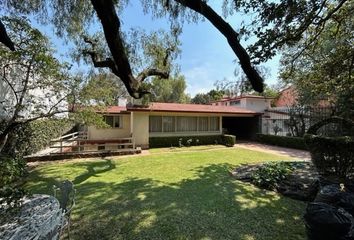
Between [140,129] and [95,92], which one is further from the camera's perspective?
[140,129]

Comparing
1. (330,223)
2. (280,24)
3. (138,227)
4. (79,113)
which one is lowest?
(138,227)

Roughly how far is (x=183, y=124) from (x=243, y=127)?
790 centimetres

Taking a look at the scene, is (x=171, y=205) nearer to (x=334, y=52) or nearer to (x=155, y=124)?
(x=334, y=52)

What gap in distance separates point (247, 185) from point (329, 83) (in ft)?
21.9

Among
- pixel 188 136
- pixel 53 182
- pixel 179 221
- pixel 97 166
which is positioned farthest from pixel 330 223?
pixel 188 136

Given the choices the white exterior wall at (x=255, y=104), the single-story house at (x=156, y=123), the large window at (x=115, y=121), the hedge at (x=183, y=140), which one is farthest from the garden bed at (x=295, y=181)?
the white exterior wall at (x=255, y=104)

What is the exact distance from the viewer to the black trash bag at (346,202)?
440 centimetres

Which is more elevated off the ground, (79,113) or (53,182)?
(79,113)

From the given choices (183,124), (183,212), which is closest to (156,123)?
(183,124)

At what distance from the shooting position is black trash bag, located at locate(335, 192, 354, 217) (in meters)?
4.40

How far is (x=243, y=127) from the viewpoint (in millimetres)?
24797

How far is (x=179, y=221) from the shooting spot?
520cm

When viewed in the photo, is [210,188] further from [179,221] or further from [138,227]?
[138,227]

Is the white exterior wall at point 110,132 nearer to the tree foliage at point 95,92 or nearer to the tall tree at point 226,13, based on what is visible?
the tree foliage at point 95,92
